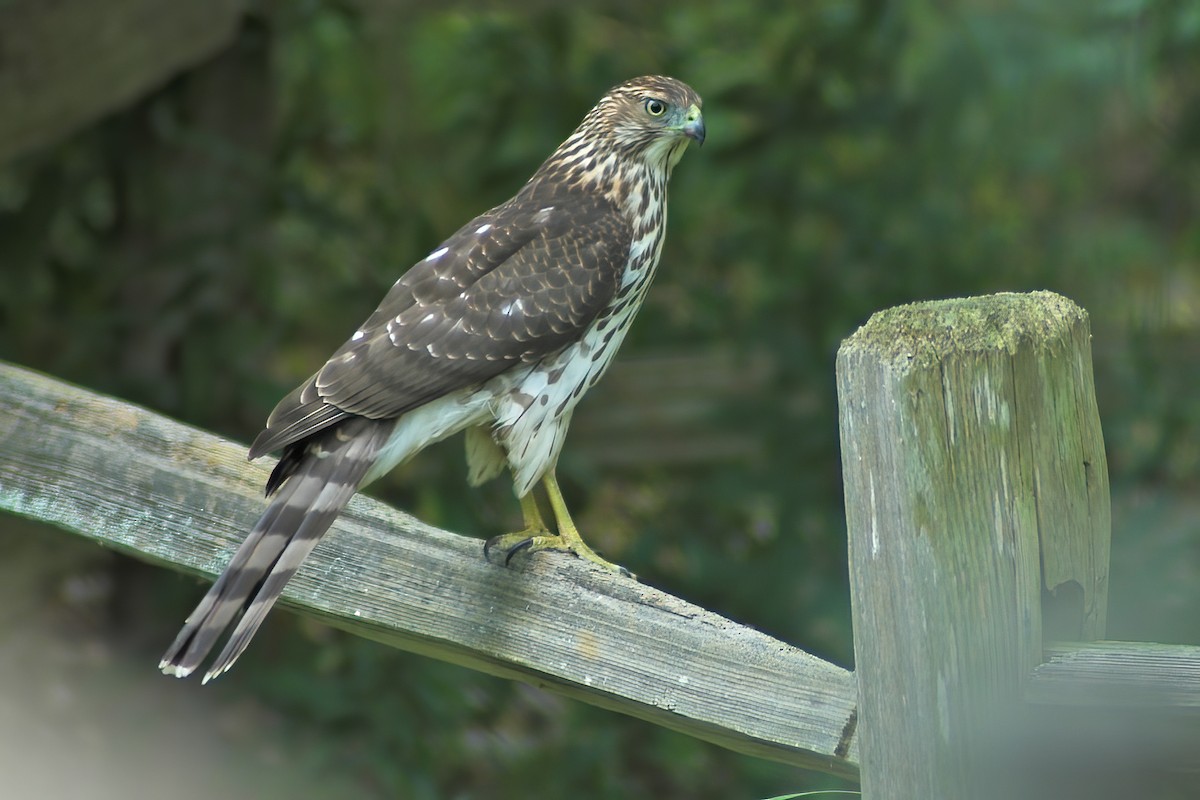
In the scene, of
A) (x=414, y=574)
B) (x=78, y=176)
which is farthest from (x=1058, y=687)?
(x=78, y=176)

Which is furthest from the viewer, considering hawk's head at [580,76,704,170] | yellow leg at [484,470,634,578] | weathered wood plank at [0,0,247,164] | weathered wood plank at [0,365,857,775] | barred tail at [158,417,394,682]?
weathered wood plank at [0,0,247,164]

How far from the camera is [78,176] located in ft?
12.6

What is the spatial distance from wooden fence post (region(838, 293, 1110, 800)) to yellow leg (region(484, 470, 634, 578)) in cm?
82

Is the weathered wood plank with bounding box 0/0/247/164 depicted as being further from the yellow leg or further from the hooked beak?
the yellow leg

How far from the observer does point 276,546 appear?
6.24 feet

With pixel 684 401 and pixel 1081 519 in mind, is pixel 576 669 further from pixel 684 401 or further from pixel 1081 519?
pixel 684 401

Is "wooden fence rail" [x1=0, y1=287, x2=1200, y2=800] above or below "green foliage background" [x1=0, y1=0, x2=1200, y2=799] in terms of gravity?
above

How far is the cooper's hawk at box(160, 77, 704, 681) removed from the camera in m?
2.08

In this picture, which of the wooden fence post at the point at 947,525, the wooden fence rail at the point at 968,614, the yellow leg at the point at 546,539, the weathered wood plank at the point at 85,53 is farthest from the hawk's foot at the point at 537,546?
the weathered wood plank at the point at 85,53

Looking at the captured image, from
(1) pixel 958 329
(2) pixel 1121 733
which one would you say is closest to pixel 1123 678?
(2) pixel 1121 733

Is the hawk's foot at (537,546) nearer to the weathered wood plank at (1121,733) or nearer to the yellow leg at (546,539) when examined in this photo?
the yellow leg at (546,539)

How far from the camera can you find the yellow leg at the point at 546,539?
7.14ft

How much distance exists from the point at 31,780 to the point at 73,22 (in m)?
2.14

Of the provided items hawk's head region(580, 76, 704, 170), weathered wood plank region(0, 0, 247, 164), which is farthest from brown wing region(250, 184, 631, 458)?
weathered wood plank region(0, 0, 247, 164)
